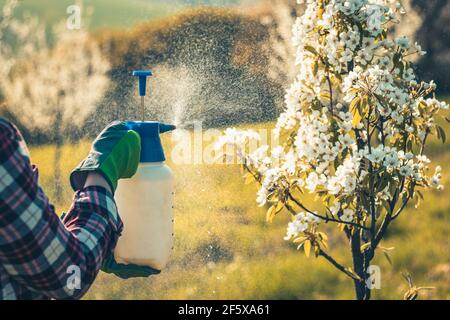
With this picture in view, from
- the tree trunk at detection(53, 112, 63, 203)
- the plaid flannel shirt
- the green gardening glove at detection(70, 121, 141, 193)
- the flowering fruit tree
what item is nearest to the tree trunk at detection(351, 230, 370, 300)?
the flowering fruit tree

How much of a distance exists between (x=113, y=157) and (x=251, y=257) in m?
3.19

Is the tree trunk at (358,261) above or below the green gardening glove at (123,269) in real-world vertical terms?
below

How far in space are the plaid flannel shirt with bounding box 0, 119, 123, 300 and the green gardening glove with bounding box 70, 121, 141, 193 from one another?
76 mm

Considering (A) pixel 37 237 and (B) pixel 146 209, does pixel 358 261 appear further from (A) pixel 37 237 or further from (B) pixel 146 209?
(A) pixel 37 237

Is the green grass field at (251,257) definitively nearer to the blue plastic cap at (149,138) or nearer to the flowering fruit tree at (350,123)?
the flowering fruit tree at (350,123)

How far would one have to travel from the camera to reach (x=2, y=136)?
1507 mm

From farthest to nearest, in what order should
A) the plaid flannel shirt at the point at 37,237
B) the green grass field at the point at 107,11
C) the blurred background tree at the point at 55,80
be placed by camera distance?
the green grass field at the point at 107,11 < the blurred background tree at the point at 55,80 < the plaid flannel shirt at the point at 37,237

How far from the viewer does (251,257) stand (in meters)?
A: 4.95

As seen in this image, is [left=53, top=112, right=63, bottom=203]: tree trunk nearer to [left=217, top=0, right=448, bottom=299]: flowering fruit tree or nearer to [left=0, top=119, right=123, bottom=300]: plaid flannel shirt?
[left=217, top=0, right=448, bottom=299]: flowering fruit tree

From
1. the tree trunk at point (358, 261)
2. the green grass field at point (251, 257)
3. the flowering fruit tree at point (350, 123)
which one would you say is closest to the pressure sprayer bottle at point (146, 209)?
the flowering fruit tree at point (350, 123)

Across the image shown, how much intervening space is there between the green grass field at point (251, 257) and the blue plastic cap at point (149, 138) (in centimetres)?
270

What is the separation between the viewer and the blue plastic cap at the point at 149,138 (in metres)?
2.03

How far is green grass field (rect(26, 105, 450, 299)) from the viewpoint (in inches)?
183
